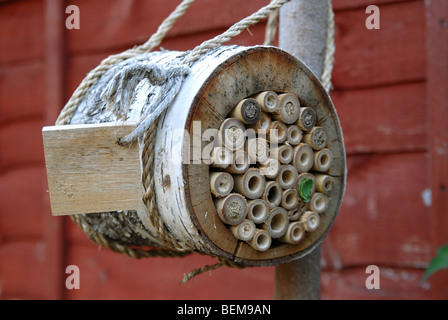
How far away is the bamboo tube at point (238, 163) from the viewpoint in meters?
0.75

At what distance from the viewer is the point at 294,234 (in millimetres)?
836

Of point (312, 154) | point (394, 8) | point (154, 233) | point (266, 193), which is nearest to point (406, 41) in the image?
point (394, 8)

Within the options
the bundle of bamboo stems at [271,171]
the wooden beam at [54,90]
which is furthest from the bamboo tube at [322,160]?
the wooden beam at [54,90]

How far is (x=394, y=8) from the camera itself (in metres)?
1.48

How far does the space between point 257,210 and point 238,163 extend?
0.10 metres

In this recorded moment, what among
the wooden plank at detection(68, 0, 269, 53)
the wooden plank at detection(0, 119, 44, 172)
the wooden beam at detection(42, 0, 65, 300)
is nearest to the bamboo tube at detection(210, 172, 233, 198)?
the wooden plank at detection(68, 0, 269, 53)

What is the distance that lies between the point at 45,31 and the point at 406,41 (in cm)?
161

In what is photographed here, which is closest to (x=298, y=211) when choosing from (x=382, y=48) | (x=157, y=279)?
(x=382, y=48)

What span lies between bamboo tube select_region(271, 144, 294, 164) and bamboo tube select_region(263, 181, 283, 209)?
0.14ft

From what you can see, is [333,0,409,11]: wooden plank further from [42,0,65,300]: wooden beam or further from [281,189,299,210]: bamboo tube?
[42,0,65,300]: wooden beam

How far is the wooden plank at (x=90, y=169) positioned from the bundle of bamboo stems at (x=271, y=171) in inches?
5.8

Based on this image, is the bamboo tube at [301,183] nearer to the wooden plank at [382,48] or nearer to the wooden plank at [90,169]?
the wooden plank at [90,169]

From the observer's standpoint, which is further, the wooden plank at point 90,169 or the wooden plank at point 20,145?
the wooden plank at point 20,145

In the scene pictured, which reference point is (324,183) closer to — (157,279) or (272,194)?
(272,194)
